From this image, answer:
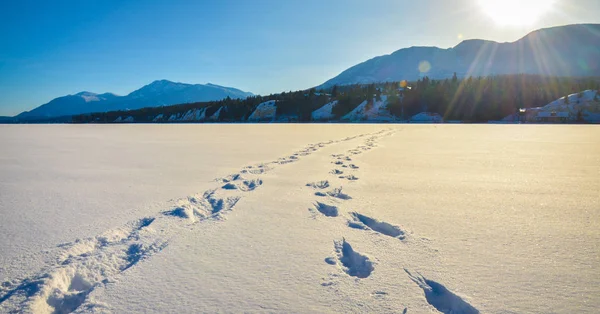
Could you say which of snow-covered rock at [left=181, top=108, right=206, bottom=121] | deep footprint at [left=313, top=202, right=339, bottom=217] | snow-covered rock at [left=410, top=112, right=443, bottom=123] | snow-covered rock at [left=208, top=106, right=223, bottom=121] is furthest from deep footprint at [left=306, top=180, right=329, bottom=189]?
snow-covered rock at [left=181, top=108, right=206, bottom=121]

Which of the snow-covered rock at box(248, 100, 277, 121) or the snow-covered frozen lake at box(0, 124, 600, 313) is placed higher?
the snow-covered rock at box(248, 100, 277, 121)

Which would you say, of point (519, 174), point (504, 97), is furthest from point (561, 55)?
point (519, 174)

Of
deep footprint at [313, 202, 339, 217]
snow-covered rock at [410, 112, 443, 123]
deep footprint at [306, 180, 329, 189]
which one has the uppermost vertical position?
snow-covered rock at [410, 112, 443, 123]

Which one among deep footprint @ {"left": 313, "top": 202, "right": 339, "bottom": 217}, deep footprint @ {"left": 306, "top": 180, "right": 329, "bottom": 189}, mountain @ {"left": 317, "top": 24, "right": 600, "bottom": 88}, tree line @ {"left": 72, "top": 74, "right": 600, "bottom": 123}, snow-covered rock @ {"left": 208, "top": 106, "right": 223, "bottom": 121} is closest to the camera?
deep footprint @ {"left": 313, "top": 202, "right": 339, "bottom": 217}

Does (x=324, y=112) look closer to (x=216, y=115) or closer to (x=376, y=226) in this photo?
(x=216, y=115)

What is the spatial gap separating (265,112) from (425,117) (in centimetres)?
2996

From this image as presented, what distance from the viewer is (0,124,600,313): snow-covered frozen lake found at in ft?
4.56

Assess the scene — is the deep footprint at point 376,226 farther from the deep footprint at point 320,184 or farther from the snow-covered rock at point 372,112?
the snow-covered rock at point 372,112

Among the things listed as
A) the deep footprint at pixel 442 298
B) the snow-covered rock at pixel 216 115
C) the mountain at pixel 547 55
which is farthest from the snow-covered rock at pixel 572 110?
the mountain at pixel 547 55

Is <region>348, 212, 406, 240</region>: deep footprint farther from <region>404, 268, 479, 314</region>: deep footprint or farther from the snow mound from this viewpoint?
the snow mound

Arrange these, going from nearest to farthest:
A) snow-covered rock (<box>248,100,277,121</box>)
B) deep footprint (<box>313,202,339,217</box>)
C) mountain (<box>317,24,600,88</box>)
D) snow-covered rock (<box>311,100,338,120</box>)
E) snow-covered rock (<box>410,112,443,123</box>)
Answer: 1. deep footprint (<box>313,202,339,217</box>)
2. snow-covered rock (<box>410,112,443,123</box>)
3. snow-covered rock (<box>311,100,338,120</box>)
4. snow-covered rock (<box>248,100,277,121</box>)
5. mountain (<box>317,24,600,88</box>)

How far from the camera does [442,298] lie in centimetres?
143

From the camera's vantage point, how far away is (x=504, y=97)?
41219mm

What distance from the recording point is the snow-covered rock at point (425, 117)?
40.9m
